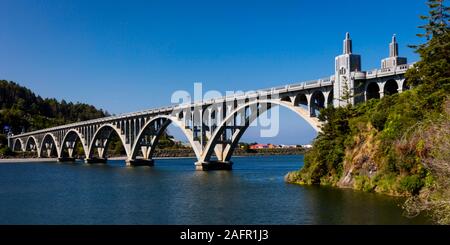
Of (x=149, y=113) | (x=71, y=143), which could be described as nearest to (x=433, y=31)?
(x=149, y=113)

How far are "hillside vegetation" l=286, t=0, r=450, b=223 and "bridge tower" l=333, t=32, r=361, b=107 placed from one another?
2826mm

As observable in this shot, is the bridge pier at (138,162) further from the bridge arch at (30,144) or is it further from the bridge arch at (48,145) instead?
the bridge arch at (30,144)

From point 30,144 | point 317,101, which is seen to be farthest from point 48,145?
point 317,101

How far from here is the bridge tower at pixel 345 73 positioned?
47.9m

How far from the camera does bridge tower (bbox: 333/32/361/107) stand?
4788 cm

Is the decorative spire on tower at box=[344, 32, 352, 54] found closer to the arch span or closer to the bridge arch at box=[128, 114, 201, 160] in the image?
the arch span

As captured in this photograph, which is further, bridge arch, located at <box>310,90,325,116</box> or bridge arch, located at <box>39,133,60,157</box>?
bridge arch, located at <box>39,133,60,157</box>

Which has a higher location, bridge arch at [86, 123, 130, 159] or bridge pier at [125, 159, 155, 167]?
bridge arch at [86, 123, 130, 159]

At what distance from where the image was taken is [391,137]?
3497 cm

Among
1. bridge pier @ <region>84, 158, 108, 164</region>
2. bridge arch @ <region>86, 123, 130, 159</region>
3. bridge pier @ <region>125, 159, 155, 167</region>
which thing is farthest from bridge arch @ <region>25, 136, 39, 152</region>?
bridge pier @ <region>125, 159, 155, 167</region>

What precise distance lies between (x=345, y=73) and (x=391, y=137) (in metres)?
15.0

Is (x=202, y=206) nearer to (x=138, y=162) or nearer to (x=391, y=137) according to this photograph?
(x=391, y=137)

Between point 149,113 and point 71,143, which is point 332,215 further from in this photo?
point 71,143

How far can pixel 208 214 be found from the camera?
2942cm
